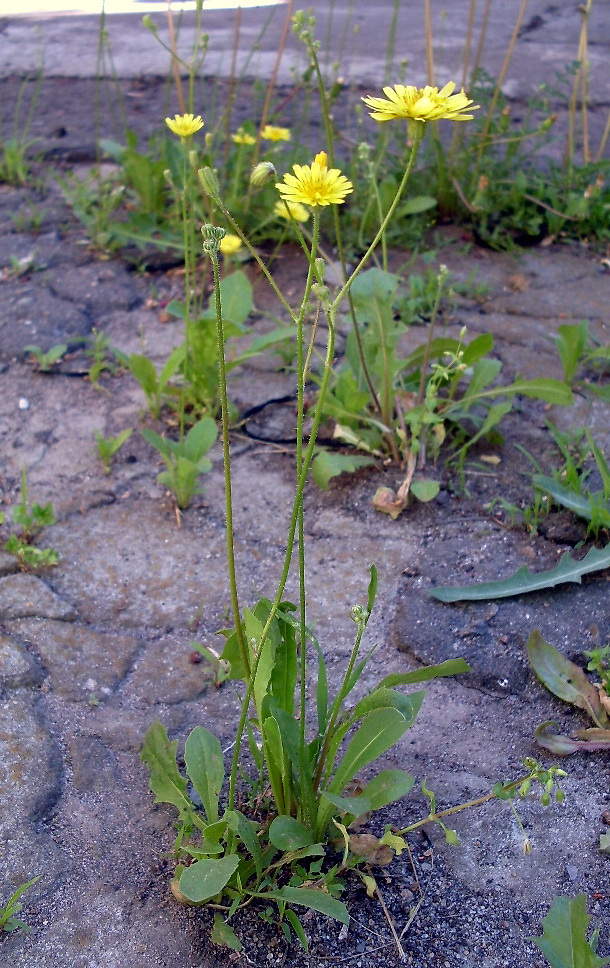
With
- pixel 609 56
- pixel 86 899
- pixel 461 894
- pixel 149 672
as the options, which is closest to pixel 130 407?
pixel 149 672

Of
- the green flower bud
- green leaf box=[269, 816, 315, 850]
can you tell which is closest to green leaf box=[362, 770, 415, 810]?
green leaf box=[269, 816, 315, 850]

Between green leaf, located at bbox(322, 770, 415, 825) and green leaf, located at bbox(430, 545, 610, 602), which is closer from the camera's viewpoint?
green leaf, located at bbox(322, 770, 415, 825)

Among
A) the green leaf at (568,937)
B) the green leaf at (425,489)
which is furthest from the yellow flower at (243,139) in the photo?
the green leaf at (568,937)

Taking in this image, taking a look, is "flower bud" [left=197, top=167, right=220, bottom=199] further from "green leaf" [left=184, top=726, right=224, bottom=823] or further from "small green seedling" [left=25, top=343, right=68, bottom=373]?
"small green seedling" [left=25, top=343, right=68, bottom=373]

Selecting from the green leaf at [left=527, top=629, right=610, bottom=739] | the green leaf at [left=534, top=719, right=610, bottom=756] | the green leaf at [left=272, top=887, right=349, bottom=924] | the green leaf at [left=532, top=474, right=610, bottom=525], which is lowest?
the green leaf at [left=534, top=719, right=610, bottom=756]

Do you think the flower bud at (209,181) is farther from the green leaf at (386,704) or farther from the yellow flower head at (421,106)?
the green leaf at (386,704)

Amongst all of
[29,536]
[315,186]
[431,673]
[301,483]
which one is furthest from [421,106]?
[29,536]
